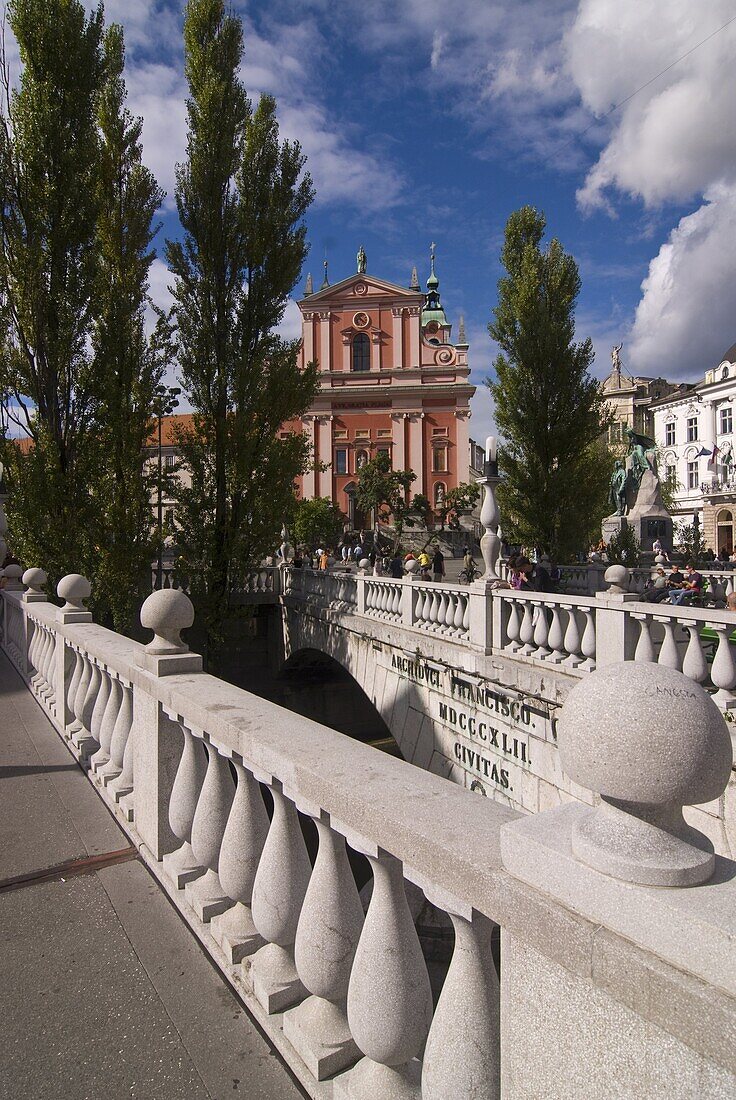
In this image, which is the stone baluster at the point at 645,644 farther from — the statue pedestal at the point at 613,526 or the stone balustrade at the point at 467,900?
the statue pedestal at the point at 613,526

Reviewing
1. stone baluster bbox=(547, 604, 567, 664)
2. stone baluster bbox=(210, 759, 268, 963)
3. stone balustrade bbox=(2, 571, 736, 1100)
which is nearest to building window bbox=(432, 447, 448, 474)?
stone baluster bbox=(547, 604, 567, 664)

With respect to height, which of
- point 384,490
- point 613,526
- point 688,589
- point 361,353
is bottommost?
Answer: point 688,589

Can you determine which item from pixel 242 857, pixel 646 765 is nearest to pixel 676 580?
pixel 242 857

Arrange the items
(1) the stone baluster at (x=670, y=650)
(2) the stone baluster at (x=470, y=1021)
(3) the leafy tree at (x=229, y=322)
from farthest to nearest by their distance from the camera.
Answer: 1. (3) the leafy tree at (x=229, y=322)
2. (1) the stone baluster at (x=670, y=650)
3. (2) the stone baluster at (x=470, y=1021)

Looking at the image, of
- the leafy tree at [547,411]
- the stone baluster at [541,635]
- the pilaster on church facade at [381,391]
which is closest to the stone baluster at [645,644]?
the stone baluster at [541,635]

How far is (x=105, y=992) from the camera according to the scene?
2.21 m

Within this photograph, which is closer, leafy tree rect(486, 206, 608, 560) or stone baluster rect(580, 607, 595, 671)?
stone baluster rect(580, 607, 595, 671)

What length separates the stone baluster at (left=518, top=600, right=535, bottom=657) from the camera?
7957 millimetres

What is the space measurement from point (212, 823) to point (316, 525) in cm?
4005

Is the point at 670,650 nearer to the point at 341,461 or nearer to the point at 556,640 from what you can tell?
the point at 556,640

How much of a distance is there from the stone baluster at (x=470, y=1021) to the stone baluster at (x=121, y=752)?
256 centimetres

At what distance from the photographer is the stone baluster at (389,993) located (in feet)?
5.24

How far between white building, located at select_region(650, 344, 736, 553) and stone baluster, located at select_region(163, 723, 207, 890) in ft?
156

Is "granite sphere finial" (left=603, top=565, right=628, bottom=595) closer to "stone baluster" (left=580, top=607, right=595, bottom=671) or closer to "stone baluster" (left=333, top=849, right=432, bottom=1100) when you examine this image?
"stone baluster" (left=580, top=607, right=595, bottom=671)
